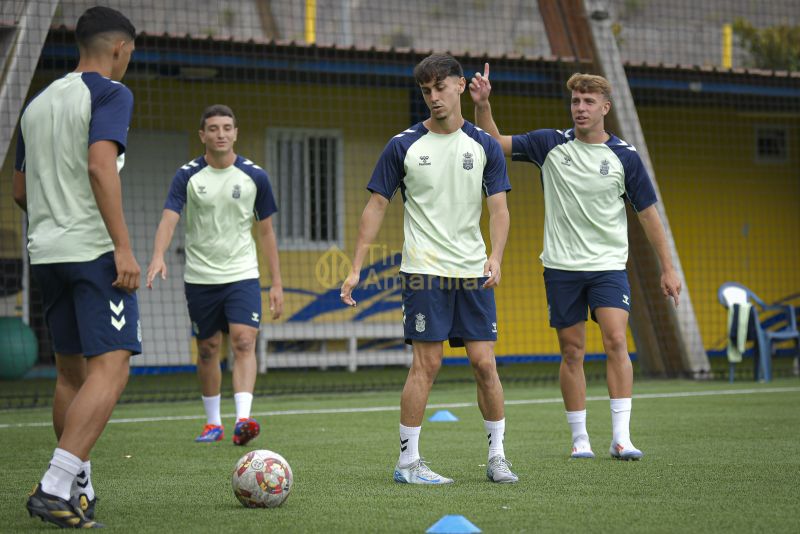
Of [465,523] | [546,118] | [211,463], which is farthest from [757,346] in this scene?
[465,523]

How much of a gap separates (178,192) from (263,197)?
578mm

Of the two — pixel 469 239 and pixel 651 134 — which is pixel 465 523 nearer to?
pixel 469 239

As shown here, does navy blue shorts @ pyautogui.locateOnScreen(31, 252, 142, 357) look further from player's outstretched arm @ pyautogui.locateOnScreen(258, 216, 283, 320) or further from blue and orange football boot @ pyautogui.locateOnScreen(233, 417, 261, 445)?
player's outstretched arm @ pyautogui.locateOnScreen(258, 216, 283, 320)

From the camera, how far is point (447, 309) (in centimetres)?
583

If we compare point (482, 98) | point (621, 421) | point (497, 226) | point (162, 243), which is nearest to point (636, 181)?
point (482, 98)

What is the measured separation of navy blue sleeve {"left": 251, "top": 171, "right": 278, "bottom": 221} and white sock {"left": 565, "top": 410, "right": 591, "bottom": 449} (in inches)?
103

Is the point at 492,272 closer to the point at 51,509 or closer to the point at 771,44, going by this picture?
the point at 51,509

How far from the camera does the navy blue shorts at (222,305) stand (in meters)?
8.12

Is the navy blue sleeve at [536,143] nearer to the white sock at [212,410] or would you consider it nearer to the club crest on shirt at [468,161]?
the club crest on shirt at [468,161]

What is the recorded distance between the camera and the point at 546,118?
1759 centimetres

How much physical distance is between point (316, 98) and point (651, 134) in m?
5.35

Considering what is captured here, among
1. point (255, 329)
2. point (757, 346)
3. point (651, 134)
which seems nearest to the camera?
point (255, 329)

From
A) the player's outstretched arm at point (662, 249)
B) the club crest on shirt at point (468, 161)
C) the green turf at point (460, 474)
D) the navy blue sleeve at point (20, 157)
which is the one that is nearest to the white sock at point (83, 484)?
the green turf at point (460, 474)

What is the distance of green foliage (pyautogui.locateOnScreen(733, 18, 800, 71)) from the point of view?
18.2m
